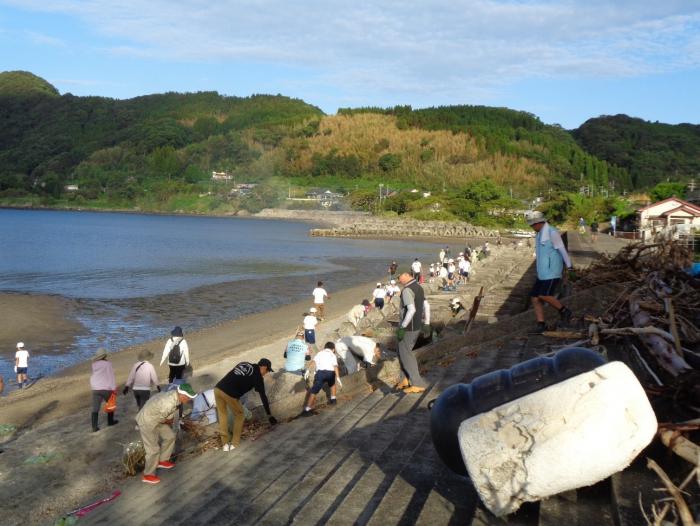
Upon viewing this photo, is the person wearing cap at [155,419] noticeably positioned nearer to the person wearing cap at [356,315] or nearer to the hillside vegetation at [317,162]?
the person wearing cap at [356,315]

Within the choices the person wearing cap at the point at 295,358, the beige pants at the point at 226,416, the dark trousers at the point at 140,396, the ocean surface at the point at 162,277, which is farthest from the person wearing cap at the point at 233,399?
the ocean surface at the point at 162,277

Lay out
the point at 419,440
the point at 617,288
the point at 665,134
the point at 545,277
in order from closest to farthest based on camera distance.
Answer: the point at 419,440 < the point at 545,277 < the point at 617,288 < the point at 665,134

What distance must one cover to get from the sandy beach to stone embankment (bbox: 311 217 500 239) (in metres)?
57.8

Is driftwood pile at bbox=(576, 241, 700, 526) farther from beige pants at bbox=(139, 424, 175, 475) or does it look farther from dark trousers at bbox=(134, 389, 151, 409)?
dark trousers at bbox=(134, 389, 151, 409)

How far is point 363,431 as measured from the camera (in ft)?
19.0

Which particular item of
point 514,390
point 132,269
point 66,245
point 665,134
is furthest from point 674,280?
point 665,134

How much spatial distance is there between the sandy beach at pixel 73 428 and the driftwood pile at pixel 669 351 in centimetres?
541

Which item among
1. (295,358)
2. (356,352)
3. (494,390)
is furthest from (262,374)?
(494,390)

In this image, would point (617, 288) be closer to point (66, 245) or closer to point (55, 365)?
point (55, 365)

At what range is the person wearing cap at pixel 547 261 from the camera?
7.09 m

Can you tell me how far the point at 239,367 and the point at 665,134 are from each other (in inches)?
7051

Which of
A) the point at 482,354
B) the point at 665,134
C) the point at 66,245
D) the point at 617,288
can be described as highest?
the point at 665,134

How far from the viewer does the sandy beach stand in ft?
22.5

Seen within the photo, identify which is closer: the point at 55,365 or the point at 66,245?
the point at 55,365
